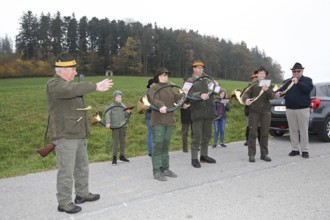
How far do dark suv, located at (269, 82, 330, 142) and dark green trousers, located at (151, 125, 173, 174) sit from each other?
15.5 ft

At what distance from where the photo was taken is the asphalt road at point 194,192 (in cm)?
412

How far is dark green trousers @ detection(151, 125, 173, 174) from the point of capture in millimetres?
5863

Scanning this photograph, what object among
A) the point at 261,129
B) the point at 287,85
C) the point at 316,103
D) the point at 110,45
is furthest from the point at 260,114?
the point at 110,45

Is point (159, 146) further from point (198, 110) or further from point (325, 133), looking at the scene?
point (325, 133)

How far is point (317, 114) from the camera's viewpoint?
9.09 m

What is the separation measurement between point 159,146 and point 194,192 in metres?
1.29

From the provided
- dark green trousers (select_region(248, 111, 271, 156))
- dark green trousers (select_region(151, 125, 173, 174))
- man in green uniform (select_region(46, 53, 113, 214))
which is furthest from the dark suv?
man in green uniform (select_region(46, 53, 113, 214))

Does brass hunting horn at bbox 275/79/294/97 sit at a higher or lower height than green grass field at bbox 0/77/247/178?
higher

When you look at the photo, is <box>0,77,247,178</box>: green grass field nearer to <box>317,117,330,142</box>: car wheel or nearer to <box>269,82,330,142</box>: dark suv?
<box>269,82,330,142</box>: dark suv

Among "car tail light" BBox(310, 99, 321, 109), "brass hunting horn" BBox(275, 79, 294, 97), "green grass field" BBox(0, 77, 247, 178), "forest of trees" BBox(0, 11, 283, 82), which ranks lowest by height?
"green grass field" BBox(0, 77, 247, 178)

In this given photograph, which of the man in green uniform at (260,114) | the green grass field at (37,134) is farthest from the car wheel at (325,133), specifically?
the man in green uniform at (260,114)

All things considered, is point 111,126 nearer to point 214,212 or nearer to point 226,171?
point 226,171

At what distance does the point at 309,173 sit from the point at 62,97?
4661mm

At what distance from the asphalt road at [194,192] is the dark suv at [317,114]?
2.13 meters
